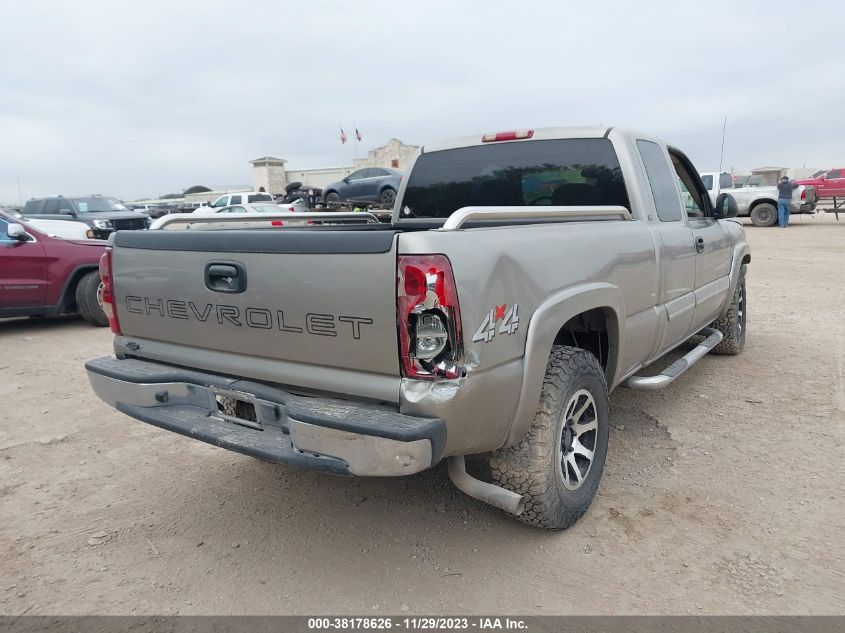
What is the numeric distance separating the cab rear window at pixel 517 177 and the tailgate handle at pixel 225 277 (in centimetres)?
198

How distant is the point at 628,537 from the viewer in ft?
9.16

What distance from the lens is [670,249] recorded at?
3707mm

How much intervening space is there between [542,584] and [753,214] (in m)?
21.4

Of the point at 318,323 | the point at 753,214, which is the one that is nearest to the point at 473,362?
the point at 318,323

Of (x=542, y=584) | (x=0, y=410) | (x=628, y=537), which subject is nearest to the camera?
(x=542, y=584)

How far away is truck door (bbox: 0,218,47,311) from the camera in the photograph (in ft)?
23.1

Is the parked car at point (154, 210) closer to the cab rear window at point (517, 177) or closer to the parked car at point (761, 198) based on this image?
the parked car at point (761, 198)

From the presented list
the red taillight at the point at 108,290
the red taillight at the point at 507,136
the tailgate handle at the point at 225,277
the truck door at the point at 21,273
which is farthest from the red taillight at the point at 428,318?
the truck door at the point at 21,273

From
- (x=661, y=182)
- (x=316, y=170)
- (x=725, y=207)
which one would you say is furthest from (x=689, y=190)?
(x=316, y=170)

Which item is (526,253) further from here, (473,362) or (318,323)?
(318,323)

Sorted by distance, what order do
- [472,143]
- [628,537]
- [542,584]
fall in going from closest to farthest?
1. [542,584]
2. [628,537]
3. [472,143]

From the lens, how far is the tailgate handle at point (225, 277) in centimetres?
250

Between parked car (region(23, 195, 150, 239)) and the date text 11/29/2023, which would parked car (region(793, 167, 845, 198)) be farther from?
the date text 11/29/2023

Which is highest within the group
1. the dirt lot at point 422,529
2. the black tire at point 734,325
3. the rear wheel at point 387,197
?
the rear wheel at point 387,197
